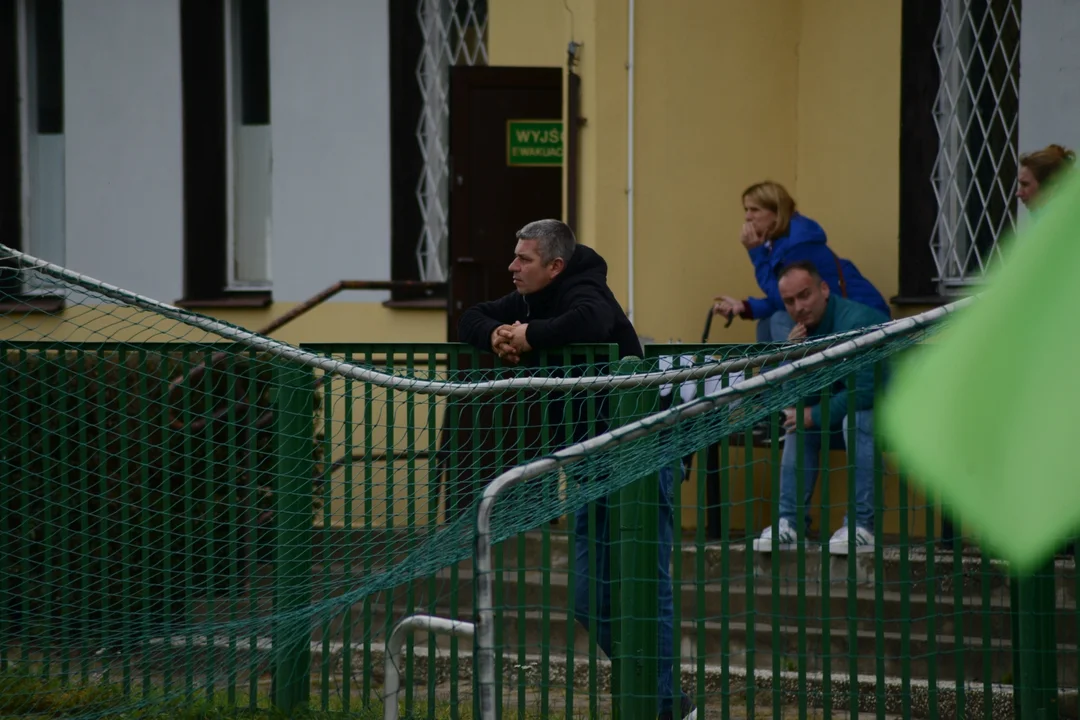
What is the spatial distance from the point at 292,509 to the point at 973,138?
16.8ft

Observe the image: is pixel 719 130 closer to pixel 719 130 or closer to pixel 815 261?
pixel 719 130

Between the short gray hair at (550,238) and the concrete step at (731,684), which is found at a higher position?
the short gray hair at (550,238)

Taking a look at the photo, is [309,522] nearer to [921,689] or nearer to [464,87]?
[921,689]

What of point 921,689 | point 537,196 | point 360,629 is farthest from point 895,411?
point 537,196

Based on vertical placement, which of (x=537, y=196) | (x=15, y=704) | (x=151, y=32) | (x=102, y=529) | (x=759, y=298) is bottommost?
(x=15, y=704)

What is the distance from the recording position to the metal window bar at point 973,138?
325 inches

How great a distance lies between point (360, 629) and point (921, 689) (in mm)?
2317

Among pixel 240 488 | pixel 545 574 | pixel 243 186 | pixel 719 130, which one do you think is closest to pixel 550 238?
pixel 545 574

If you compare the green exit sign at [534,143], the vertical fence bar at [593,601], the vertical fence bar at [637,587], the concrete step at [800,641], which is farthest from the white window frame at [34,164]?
the vertical fence bar at [637,587]

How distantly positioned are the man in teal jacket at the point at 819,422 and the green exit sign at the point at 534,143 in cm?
269

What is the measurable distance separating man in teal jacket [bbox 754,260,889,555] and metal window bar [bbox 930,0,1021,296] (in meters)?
1.35

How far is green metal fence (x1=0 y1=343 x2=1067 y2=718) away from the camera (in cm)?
495

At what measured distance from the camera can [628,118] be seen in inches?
345

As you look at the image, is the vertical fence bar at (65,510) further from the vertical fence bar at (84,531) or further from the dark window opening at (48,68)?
the dark window opening at (48,68)
